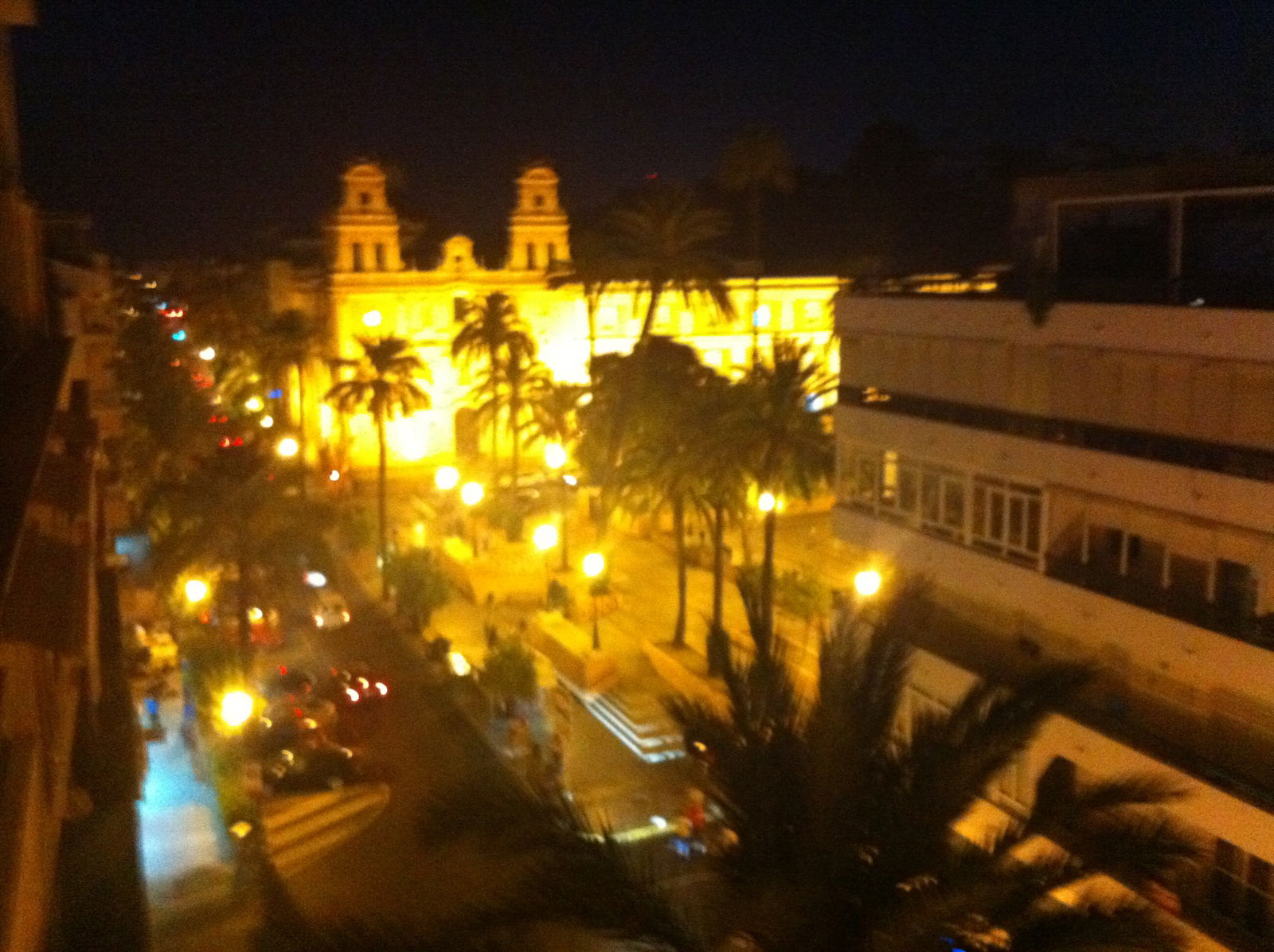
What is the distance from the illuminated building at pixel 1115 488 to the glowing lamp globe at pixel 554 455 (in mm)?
20519

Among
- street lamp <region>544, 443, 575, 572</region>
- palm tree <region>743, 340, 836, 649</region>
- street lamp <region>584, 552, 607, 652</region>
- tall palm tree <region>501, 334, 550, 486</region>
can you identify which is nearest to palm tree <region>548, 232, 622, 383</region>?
tall palm tree <region>501, 334, 550, 486</region>

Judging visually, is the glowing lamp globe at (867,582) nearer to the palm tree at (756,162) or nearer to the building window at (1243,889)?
the building window at (1243,889)

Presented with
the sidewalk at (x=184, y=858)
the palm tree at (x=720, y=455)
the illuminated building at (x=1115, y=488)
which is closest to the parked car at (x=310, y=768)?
the sidewalk at (x=184, y=858)

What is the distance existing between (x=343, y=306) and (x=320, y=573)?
16.9m

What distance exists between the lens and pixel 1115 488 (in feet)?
46.5

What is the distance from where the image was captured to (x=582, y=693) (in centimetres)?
2322

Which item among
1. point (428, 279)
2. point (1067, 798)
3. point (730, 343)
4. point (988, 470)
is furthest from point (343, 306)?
point (1067, 798)

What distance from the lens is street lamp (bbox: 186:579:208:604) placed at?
893 inches

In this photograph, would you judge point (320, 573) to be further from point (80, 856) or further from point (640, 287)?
point (80, 856)

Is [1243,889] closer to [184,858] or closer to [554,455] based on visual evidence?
[184,858]

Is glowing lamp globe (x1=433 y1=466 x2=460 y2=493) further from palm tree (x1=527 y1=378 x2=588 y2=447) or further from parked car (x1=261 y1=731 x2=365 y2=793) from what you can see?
parked car (x1=261 y1=731 x2=365 y2=793)

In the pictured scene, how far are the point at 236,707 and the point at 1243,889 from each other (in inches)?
482

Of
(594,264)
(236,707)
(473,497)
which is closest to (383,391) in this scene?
(473,497)

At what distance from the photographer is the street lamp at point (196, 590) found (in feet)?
74.4
